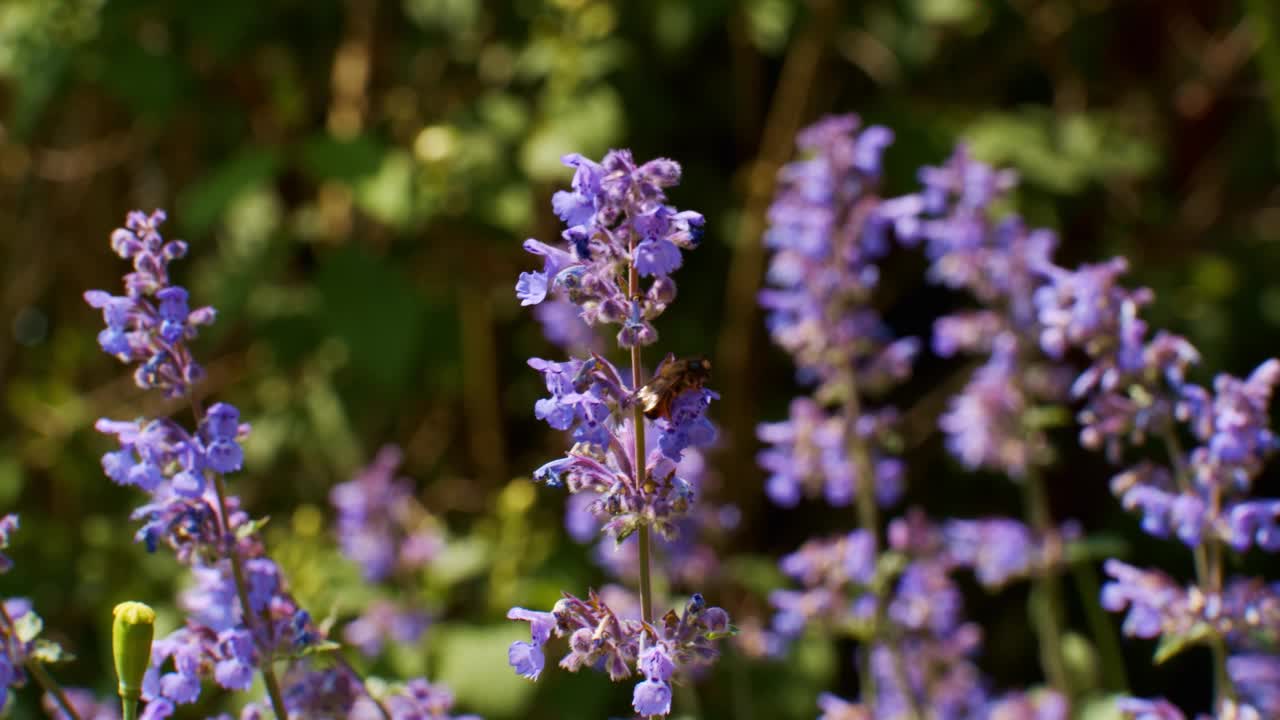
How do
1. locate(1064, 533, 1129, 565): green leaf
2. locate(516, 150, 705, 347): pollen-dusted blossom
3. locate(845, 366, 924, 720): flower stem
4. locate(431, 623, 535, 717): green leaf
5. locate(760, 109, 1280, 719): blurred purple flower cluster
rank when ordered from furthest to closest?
locate(431, 623, 535, 717): green leaf < locate(1064, 533, 1129, 565): green leaf < locate(845, 366, 924, 720): flower stem < locate(760, 109, 1280, 719): blurred purple flower cluster < locate(516, 150, 705, 347): pollen-dusted blossom

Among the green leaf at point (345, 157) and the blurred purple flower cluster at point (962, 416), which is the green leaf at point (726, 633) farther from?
the green leaf at point (345, 157)

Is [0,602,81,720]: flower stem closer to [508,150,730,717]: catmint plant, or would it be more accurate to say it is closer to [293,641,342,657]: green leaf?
[293,641,342,657]: green leaf

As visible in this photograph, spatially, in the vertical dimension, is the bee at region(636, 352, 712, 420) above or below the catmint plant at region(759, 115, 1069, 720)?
below

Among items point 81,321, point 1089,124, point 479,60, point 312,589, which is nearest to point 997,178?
point 1089,124

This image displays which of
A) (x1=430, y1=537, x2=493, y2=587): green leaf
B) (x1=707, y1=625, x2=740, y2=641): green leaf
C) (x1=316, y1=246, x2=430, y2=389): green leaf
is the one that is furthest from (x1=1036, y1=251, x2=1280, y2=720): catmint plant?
(x1=316, y1=246, x2=430, y2=389): green leaf

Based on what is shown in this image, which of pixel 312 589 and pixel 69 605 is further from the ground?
pixel 69 605

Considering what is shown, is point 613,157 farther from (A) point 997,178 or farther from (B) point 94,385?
(B) point 94,385
